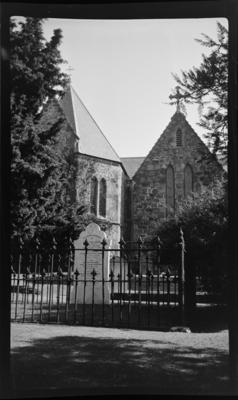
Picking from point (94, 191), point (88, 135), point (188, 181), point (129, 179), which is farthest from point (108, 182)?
point (188, 181)

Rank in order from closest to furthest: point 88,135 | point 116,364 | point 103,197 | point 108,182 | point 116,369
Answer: point 116,369, point 116,364, point 88,135, point 103,197, point 108,182

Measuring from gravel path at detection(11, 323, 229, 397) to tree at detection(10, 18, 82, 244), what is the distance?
6.09 feet

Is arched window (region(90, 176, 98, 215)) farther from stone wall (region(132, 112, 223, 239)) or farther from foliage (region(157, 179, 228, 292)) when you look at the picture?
foliage (region(157, 179, 228, 292))

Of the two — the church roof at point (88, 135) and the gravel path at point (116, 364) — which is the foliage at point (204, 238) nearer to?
the gravel path at point (116, 364)

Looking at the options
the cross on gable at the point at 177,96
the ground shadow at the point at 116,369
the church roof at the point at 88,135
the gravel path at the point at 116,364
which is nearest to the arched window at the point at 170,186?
the church roof at the point at 88,135

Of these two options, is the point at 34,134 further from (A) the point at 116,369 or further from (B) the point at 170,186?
(B) the point at 170,186

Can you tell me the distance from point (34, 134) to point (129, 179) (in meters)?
11.9

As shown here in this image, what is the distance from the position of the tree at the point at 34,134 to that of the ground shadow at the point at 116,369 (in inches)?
80.3

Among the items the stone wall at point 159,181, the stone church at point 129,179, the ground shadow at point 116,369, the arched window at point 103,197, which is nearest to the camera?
the ground shadow at point 116,369

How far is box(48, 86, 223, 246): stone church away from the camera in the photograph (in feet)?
39.2

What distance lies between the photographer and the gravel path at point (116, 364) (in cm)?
346

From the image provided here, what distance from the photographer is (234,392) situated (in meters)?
3.38

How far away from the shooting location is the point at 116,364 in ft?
12.8

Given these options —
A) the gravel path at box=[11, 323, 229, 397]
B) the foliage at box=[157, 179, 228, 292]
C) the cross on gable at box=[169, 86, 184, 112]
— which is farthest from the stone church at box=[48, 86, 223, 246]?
the gravel path at box=[11, 323, 229, 397]
